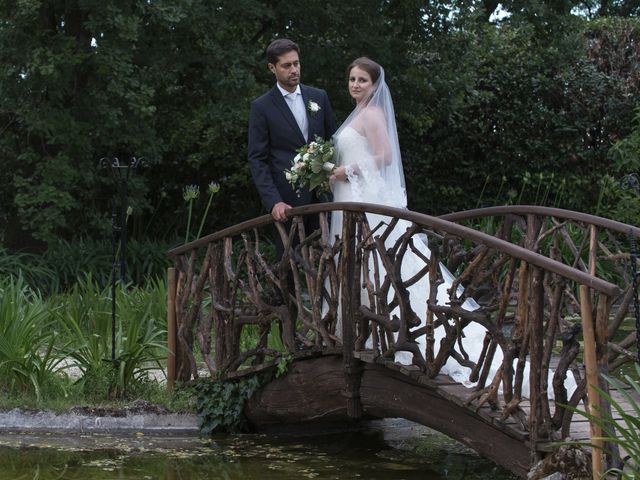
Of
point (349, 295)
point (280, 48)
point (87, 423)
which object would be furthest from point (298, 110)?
point (87, 423)

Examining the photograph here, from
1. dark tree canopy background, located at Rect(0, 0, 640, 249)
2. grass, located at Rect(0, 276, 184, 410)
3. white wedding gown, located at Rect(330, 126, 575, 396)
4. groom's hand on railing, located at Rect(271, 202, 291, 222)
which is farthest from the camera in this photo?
dark tree canopy background, located at Rect(0, 0, 640, 249)

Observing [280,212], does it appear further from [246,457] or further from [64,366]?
[64,366]

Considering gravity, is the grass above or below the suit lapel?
below

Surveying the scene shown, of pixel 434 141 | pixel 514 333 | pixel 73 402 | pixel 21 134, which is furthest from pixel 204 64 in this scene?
pixel 514 333

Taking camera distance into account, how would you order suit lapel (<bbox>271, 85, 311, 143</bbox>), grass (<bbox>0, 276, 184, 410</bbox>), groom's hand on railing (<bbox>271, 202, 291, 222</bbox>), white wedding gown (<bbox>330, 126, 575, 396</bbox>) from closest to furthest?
white wedding gown (<bbox>330, 126, 575, 396</bbox>) < groom's hand on railing (<bbox>271, 202, 291, 222</bbox>) < suit lapel (<bbox>271, 85, 311, 143</bbox>) < grass (<bbox>0, 276, 184, 410</bbox>)

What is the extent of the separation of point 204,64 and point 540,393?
8.06 metres

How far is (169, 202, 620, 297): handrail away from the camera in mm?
4750

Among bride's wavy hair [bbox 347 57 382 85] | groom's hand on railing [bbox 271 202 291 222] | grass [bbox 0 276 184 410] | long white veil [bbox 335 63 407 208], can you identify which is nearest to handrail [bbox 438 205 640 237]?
long white veil [bbox 335 63 407 208]

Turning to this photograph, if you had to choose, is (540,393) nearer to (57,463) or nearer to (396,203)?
(396,203)

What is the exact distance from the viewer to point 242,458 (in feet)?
23.0

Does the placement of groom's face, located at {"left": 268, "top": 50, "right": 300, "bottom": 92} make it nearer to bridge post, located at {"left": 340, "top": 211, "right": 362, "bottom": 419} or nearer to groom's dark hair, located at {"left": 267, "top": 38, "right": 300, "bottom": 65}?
groom's dark hair, located at {"left": 267, "top": 38, "right": 300, "bottom": 65}

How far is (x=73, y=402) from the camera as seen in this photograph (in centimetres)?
774

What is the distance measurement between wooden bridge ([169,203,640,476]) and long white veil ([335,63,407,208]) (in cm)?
19

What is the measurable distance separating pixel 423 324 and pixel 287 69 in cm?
182
